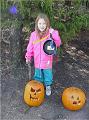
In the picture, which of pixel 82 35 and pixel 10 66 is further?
pixel 82 35

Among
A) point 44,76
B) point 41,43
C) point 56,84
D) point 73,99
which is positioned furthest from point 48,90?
point 41,43

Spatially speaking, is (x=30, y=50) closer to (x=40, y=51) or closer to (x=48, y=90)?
(x=40, y=51)

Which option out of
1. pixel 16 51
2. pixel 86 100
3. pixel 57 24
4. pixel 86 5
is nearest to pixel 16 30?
pixel 16 51

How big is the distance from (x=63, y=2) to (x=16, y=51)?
1318mm

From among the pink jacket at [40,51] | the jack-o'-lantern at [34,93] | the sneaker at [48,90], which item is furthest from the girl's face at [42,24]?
the sneaker at [48,90]

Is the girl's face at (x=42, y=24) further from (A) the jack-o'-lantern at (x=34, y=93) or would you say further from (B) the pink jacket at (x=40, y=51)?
(A) the jack-o'-lantern at (x=34, y=93)

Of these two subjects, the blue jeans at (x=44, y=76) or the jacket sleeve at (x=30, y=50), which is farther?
the blue jeans at (x=44, y=76)

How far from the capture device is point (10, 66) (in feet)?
21.9

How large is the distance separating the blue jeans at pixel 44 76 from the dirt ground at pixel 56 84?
27 cm

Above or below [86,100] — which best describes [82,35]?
above

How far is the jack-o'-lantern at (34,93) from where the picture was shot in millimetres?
5441

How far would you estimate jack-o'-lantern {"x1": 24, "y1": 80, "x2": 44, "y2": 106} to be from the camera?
17.9 ft

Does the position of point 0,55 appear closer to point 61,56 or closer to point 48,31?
point 61,56

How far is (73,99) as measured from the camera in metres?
5.44
